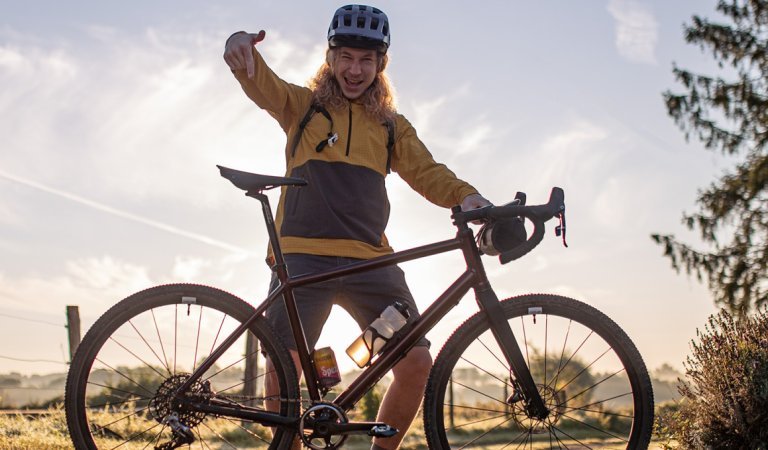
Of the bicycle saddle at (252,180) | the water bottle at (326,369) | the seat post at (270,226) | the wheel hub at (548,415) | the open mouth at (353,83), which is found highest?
the open mouth at (353,83)

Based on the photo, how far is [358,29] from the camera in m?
3.63

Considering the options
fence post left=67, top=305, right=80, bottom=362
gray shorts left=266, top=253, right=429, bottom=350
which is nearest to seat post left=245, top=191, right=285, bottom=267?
gray shorts left=266, top=253, right=429, bottom=350

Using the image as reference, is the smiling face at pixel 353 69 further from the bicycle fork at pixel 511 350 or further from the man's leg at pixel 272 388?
the man's leg at pixel 272 388

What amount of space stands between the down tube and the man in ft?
0.48

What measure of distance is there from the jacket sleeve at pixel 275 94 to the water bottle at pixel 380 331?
3.42 feet

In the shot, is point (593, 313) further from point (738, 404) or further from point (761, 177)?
point (761, 177)

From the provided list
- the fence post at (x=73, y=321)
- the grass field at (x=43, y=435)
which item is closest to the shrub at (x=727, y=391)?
the grass field at (x=43, y=435)

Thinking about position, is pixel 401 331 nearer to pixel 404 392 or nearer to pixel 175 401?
pixel 404 392

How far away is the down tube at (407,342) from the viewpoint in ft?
10.6

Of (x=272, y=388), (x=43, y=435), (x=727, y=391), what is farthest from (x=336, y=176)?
(x=43, y=435)

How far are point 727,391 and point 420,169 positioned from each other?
2244 millimetres

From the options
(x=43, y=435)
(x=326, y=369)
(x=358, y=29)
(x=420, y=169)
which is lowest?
(x=43, y=435)

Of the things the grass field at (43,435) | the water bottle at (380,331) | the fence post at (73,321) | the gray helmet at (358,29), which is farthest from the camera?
the fence post at (73,321)

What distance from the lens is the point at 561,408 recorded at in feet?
10.4
